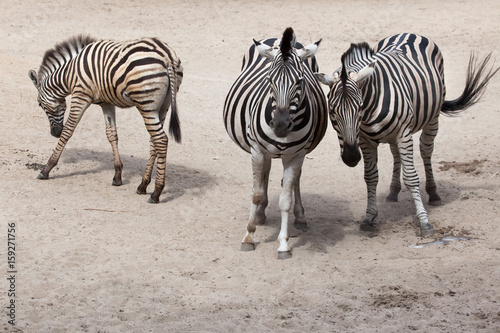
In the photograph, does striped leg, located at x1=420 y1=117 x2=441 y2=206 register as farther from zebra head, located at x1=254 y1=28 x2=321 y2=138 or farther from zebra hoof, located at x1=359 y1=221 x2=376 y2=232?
zebra head, located at x1=254 y1=28 x2=321 y2=138

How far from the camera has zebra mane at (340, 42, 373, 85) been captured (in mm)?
6090

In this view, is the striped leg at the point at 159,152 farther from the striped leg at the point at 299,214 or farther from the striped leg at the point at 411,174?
the striped leg at the point at 411,174

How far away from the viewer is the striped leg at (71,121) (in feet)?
26.8

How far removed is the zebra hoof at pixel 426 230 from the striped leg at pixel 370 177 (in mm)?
596

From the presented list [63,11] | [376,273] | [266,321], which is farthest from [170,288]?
[63,11]

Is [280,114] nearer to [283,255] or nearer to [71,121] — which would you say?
[283,255]

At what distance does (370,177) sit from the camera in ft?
22.5

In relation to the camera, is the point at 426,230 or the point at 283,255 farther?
the point at 426,230

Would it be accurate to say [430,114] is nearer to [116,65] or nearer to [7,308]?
[116,65]

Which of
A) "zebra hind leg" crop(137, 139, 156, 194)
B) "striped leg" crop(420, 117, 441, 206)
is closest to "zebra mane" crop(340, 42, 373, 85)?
"striped leg" crop(420, 117, 441, 206)

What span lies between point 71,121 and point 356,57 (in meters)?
4.21

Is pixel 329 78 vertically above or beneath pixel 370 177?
above

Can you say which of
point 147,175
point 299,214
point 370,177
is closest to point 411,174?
point 370,177

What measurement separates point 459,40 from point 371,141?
10.5m
